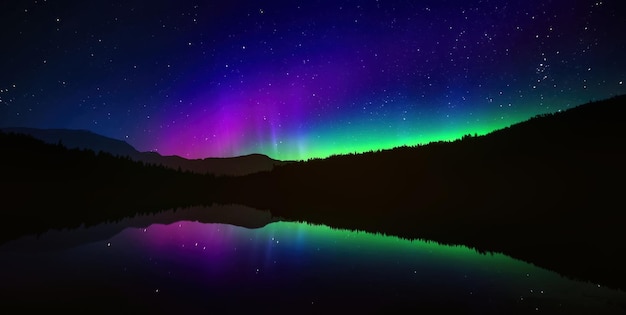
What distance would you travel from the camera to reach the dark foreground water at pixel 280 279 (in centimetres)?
663

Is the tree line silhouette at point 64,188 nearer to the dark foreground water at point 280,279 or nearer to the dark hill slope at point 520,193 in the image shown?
the dark foreground water at point 280,279

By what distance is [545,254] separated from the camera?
37.1 feet

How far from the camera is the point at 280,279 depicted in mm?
8648

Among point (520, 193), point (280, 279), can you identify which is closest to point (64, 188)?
point (280, 279)

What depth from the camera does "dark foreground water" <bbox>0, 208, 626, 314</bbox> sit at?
6.63 meters

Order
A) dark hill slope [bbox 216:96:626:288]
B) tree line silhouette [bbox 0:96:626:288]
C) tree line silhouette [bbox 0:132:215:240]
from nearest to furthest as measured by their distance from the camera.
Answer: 1. dark hill slope [bbox 216:96:626:288]
2. tree line silhouette [bbox 0:96:626:288]
3. tree line silhouette [bbox 0:132:215:240]

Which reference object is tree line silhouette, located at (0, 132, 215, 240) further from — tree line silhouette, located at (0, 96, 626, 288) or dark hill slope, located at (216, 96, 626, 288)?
dark hill slope, located at (216, 96, 626, 288)

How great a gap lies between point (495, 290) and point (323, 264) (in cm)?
450

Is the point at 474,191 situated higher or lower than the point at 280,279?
higher

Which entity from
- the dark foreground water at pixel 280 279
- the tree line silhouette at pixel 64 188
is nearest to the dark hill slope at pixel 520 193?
the dark foreground water at pixel 280 279

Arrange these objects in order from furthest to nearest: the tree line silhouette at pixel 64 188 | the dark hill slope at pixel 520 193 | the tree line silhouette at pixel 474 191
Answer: the tree line silhouette at pixel 64 188, the tree line silhouette at pixel 474 191, the dark hill slope at pixel 520 193

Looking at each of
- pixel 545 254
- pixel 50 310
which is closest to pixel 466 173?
pixel 545 254

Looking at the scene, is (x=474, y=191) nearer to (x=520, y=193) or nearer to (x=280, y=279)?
(x=520, y=193)

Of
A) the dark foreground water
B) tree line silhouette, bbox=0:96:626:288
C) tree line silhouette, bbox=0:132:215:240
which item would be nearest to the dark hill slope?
tree line silhouette, bbox=0:96:626:288
